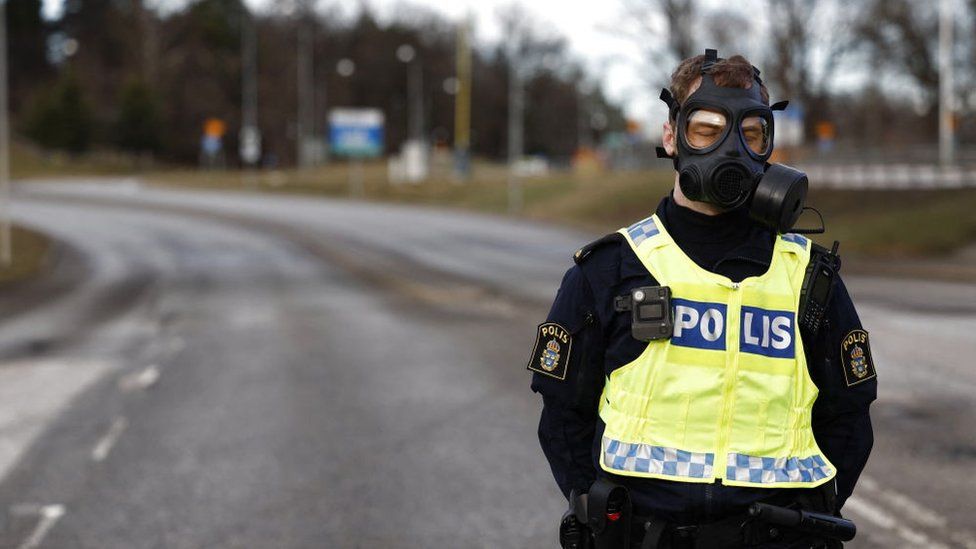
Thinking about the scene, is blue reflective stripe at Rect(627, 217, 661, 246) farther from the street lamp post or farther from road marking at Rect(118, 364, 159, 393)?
the street lamp post

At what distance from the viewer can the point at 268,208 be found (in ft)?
181

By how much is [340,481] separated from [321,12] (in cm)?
11058

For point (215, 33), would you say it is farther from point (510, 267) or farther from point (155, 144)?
point (510, 267)

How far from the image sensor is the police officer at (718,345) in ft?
9.79

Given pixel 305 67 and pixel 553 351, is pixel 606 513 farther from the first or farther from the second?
pixel 305 67

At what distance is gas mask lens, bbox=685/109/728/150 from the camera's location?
10.0 feet

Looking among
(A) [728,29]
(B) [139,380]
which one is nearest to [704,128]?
(B) [139,380]

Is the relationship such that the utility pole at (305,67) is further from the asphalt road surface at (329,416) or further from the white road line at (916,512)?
the white road line at (916,512)

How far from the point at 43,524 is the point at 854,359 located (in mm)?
5283

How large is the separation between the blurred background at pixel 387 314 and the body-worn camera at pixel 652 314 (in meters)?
3.53

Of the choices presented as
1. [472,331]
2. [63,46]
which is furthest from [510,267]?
[63,46]

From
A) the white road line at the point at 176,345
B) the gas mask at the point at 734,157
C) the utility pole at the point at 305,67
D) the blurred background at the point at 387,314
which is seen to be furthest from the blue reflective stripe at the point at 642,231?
the utility pole at the point at 305,67

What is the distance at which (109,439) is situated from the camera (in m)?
9.54

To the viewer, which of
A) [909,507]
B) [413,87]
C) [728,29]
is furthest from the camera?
[413,87]
